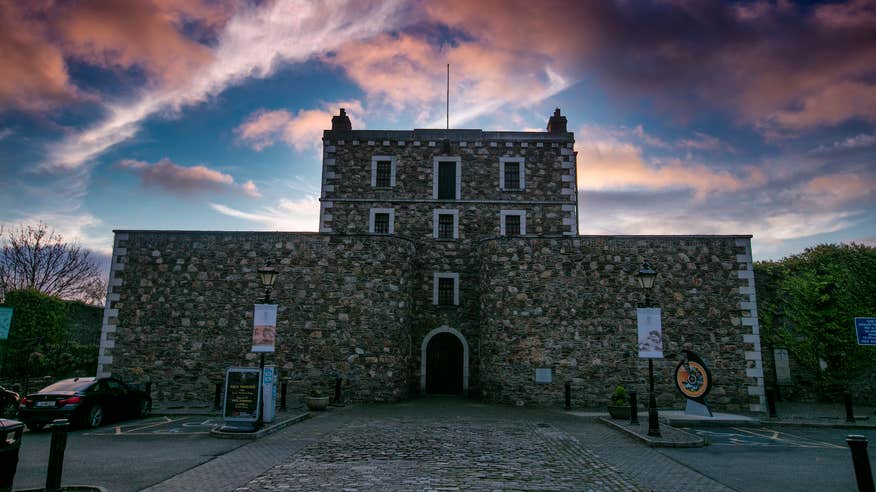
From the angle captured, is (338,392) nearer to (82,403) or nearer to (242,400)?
(242,400)

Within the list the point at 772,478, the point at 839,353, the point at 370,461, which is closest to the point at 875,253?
the point at 839,353

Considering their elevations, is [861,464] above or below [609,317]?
below

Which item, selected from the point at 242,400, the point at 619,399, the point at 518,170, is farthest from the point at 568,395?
the point at 518,170

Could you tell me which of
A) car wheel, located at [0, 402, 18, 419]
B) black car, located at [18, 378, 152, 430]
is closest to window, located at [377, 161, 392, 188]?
black car, located at [18, 378, 152, 430]

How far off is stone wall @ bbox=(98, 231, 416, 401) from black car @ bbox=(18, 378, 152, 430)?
13.5ft

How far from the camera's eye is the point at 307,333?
18844 millimetres

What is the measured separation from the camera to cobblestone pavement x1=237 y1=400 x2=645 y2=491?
7.72 meters

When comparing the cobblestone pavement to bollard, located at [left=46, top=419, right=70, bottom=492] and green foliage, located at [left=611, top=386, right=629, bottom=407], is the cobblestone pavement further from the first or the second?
bollard, located at [left=46, top=419, right=70, bottom=492]

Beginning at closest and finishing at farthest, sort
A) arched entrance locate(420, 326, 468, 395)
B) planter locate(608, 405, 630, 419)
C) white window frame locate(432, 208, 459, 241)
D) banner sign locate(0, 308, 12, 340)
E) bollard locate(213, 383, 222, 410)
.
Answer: banner sign locate(0, 308, 12, 340)
planter locate(608, 405, 630, 419)
bollard locate(213, 383, 222, 410)
arched entrance locate(420, 326, 468, 395)
white window frame locate(432, 208, 459, 241)

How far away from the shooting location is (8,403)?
46.1 feet

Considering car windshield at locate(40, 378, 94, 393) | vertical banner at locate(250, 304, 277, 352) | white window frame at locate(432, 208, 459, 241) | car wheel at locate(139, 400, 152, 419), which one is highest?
white window frame at locate(432, 208, 459, 241)

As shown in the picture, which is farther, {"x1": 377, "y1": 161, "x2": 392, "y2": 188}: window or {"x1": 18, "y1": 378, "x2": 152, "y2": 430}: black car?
{"x1": 377, "y1": 161, "x2": 392, "y2": 188}: window

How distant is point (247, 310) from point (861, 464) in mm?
18067

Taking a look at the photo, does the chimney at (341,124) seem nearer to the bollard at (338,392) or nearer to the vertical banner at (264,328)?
the bollard at (338,392)
